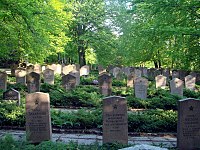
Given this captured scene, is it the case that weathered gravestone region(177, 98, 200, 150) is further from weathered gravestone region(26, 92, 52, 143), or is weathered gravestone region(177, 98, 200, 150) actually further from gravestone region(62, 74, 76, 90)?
gravestone region(62, 74, 76, 90)

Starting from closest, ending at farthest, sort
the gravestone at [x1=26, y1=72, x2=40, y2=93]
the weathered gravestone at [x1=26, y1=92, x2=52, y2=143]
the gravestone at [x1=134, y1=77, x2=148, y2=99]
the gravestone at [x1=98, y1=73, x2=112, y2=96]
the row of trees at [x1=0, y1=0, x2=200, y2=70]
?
1. the weathered gravestone at [x1=26, y1=92, x2=52, y2=143]
2. the row of trees at [x1=0, y1=0, x2=200, y2=70]
3. the gravestone at [x1=134, y1=77, x2=148, y2=99]
4. the gravestone at [x1=26, y1=72, x2=40, y2=93]
5. the gravestone at [x1=98, y1=73, x2=112, y2=96]

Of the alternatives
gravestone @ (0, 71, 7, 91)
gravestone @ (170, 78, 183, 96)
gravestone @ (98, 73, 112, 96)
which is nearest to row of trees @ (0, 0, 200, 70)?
gravestone @ (170, 78, 183, 96)

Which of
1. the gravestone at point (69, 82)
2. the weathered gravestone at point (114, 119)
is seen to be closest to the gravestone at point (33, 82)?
the gravestone at point (69, 82)

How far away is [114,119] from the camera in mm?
7902

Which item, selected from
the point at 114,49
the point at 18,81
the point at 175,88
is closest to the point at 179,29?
the point at 175,88

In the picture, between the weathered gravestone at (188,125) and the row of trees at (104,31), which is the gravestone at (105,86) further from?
the weathered gravestone at (188,125)

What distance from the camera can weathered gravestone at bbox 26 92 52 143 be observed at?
26.1 ft

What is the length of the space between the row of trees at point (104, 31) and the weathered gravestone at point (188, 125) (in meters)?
3.83

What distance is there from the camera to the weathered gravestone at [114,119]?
7.86 metres

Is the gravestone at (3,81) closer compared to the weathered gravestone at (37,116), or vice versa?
the weathered gravestone at (37,116)

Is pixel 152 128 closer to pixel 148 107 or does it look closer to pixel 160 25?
pixel 148 107

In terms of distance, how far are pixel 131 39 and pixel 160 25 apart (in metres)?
21.3

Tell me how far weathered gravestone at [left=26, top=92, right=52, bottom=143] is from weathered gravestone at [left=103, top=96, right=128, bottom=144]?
1485 mm

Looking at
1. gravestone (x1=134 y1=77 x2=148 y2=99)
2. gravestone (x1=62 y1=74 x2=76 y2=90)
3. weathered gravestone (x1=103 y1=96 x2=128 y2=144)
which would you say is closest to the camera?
weathered gravestone (x1=103 y1=96 x2=128 y2=144)
